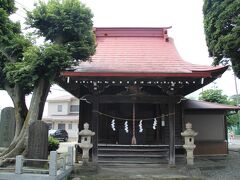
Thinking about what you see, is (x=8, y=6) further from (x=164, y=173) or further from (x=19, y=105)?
(x=164, y=173)

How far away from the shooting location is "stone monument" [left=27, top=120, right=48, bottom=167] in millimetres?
9977

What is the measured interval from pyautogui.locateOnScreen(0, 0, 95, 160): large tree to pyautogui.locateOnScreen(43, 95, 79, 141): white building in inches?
1106

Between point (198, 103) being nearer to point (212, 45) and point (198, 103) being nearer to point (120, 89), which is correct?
point (212, 45)

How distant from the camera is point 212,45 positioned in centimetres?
1459

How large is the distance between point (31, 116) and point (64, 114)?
101 feet

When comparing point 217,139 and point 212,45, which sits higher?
point 212,45

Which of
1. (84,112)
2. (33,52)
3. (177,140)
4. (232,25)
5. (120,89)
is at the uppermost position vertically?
(232,25)

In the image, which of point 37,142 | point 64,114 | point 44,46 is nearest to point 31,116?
point 37,142

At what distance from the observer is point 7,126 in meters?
13.2

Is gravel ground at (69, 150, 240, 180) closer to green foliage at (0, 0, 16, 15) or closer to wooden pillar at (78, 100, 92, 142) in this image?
wooden pillar at (78, 100, 92, 142)

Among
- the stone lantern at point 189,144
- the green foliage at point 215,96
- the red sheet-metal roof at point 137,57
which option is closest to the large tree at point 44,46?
the red sheet-metal roof at point 137,57

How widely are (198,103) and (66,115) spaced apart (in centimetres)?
2778

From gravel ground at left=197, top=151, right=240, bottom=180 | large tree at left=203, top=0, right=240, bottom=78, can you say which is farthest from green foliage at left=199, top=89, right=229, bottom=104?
gravel ground at left=197, top=151, right=240, bottom=180

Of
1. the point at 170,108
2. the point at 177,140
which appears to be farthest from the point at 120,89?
the point at 177,140
